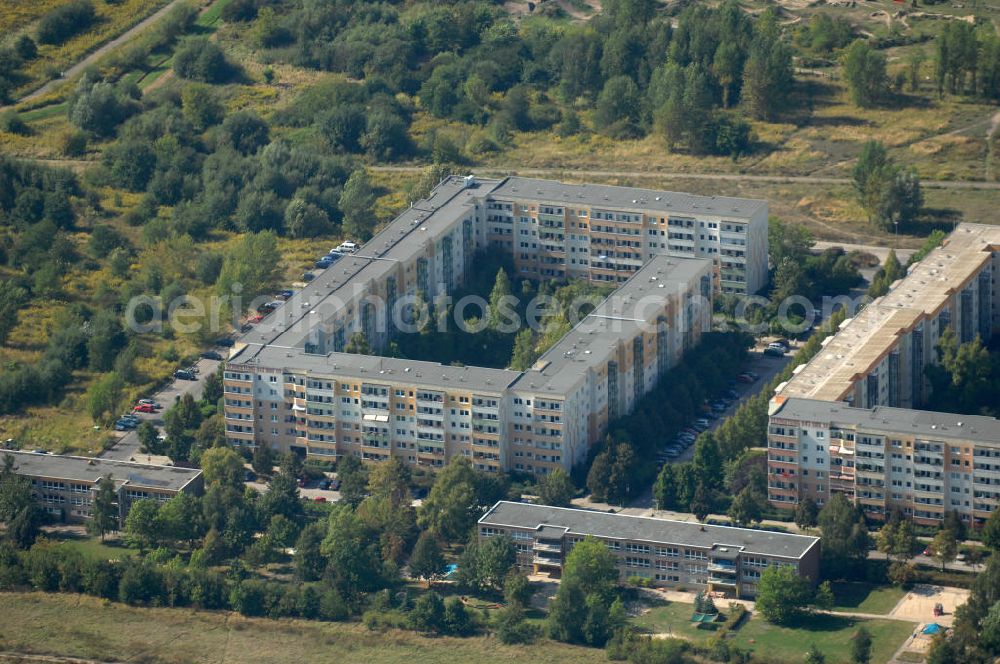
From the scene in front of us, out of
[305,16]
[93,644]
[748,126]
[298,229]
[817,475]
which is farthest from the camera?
[305,16]

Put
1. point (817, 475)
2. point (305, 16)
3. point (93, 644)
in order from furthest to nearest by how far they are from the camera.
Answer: point (305, 16) < point (817, 475) < point (93, 644)

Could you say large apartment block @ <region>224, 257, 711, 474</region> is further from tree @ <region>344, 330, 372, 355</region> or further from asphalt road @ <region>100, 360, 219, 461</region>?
asphalt road @ <region>100, 360, 219, 461</region>

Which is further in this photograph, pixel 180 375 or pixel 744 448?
pixel 180 375

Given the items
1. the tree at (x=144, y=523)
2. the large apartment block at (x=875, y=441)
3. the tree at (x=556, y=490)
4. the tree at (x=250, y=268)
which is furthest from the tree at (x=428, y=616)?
the tree at (x=250, y=268)

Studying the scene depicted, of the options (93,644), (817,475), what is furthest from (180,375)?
(817,475)

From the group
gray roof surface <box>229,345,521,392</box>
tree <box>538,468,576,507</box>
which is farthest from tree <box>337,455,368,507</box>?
tree <box>538,468,576,507</box>

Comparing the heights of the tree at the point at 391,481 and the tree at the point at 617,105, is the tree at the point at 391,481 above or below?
below

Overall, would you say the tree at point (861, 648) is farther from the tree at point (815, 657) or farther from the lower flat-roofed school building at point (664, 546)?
the lower flat-roofed school building at point (664, 546)

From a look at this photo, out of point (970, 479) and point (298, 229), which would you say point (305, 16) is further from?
point (970, 479)
